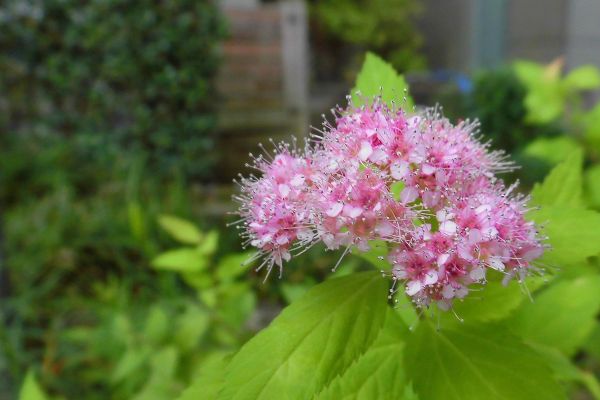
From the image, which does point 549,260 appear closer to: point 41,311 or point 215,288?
point 215,288

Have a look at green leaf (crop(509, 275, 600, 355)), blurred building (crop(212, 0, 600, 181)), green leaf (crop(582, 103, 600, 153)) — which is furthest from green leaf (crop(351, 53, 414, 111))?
blurred building (crop(212, 0, 600, 181))

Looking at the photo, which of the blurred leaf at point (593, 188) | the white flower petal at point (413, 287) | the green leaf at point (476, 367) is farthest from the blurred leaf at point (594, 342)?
the white flower petal at point (413, 287)

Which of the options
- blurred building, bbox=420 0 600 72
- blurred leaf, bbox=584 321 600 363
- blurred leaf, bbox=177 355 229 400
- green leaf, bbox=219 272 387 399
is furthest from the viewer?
blurred building, bbox=420 0 600 72

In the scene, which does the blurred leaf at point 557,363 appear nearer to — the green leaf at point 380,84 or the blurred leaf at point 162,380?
the green leaf at point 380,84

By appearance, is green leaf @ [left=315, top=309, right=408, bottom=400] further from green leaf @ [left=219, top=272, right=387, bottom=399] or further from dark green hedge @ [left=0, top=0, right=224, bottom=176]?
dark green hedge @ [left=0, top=0, right=224, bottom=176]

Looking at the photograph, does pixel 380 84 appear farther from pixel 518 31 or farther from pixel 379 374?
pixel 518 31

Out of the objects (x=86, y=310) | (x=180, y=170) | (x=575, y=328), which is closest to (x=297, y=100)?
(x=180, y=170)
